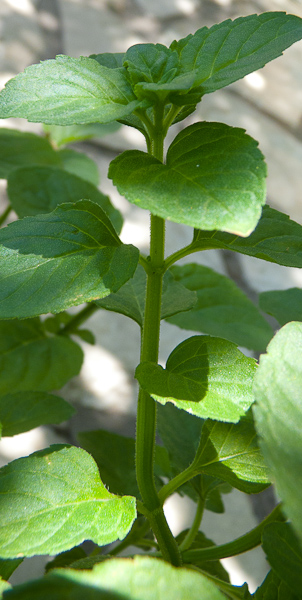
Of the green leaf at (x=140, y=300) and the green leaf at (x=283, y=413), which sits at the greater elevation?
the green leaf at (x=140, y=300)

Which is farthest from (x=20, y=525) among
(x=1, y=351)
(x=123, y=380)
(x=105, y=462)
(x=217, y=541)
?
(x=123, y=380)

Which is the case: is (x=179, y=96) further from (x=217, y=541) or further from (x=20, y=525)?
(x=217, y=541)

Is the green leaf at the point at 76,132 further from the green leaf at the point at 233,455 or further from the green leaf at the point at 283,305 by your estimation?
the green leaf at the point at 233,455

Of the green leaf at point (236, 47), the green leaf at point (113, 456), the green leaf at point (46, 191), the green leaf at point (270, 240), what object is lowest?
the green leaf at point (113, 456)

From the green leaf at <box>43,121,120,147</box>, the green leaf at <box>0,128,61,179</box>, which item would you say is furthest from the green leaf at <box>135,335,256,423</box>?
the green leaf at <box>43,121,120,147</box>

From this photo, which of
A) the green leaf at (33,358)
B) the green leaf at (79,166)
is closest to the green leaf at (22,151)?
the green leaf at (79,166)

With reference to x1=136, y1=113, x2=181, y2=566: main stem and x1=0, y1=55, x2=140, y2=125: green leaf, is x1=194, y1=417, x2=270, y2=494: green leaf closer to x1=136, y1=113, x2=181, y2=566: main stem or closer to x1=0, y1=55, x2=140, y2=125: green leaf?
Result: x1=136, y1=113, x2=181, y2=566: main stem
